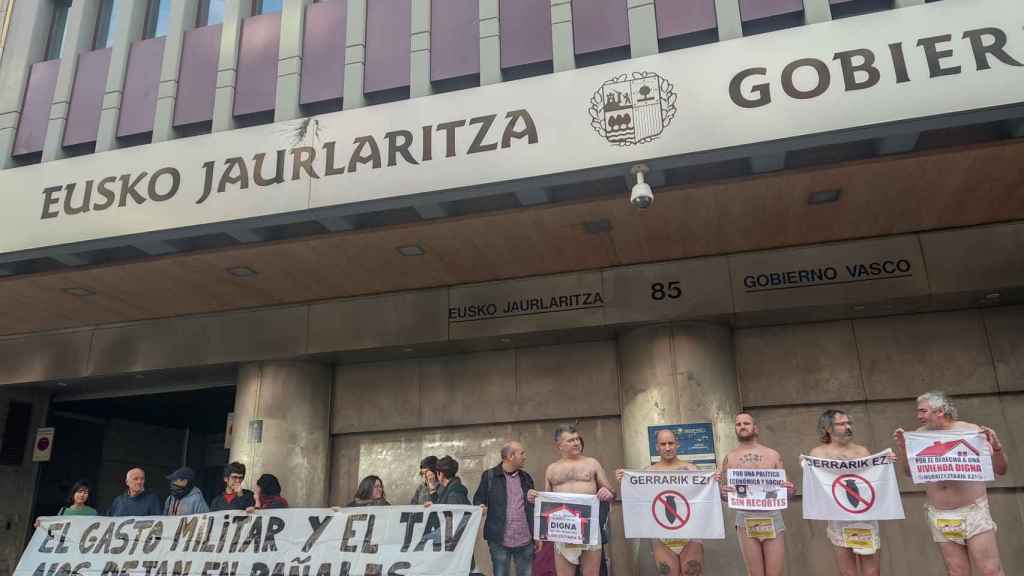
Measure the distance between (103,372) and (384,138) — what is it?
7.66 meters

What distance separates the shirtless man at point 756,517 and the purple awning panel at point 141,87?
29.7 ft

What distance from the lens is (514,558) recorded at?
24.3 feet

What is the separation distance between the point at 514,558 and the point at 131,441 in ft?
45.6

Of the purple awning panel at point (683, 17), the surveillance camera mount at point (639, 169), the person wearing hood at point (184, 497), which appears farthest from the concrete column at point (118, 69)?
the purple awning panel at point (683, 17)

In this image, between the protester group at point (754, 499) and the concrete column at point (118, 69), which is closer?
the protester group at point (754, 499)

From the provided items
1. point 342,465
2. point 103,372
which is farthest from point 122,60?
point 342,465

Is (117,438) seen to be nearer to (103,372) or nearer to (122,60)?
(103,372)

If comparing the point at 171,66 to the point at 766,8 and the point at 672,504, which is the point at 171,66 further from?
the point at 672,504

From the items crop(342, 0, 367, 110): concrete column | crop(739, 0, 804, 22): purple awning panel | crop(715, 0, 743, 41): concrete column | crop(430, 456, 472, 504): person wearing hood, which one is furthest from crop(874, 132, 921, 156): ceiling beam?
crop(342, 0, 367, 110): concrete column

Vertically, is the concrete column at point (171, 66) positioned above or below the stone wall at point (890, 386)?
above

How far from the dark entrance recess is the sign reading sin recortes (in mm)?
5374

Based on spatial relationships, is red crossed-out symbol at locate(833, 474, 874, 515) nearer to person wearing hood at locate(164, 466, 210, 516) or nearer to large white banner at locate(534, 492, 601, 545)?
large white banner at locate(534, 492, 601, 545)

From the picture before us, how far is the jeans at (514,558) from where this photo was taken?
287 inches

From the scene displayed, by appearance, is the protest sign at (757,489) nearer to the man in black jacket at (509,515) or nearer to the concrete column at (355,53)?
the man in black jacket at (509,515)
